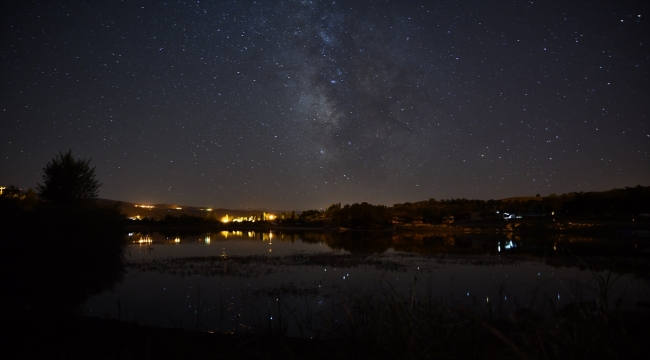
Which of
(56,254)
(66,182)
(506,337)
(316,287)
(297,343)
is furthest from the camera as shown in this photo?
(66,182)

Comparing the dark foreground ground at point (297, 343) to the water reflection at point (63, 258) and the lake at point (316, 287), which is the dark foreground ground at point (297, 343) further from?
the water reflection at point (63, 258)

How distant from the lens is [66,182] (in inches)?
1250

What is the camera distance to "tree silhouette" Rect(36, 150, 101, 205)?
3142 cm

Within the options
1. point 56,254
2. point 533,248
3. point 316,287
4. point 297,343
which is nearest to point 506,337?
point 297,343

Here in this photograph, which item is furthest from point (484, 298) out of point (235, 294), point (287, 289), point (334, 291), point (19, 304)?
point (19, 304)

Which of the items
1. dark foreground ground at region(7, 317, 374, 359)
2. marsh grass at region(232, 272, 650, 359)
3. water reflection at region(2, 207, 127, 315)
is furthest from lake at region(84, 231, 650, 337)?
water reflection at region(2, 207, 127, 315)

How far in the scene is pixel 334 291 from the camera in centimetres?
1344

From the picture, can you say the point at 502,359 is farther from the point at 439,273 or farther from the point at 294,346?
the point at 439,273

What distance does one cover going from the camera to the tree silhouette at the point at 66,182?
31.4 meters

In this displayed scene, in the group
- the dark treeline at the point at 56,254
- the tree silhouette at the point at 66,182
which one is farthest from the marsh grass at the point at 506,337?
the tree silhouette at the point at 66,182

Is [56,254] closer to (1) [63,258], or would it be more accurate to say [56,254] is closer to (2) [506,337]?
(1) [63,258]

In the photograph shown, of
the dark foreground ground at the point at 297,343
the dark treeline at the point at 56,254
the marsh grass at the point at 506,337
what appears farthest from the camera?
the dark treeline at the point at 56,254

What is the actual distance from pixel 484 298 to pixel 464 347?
26.6 feet

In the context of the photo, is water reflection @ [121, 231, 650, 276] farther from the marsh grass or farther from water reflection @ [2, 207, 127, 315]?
the marsh grass
